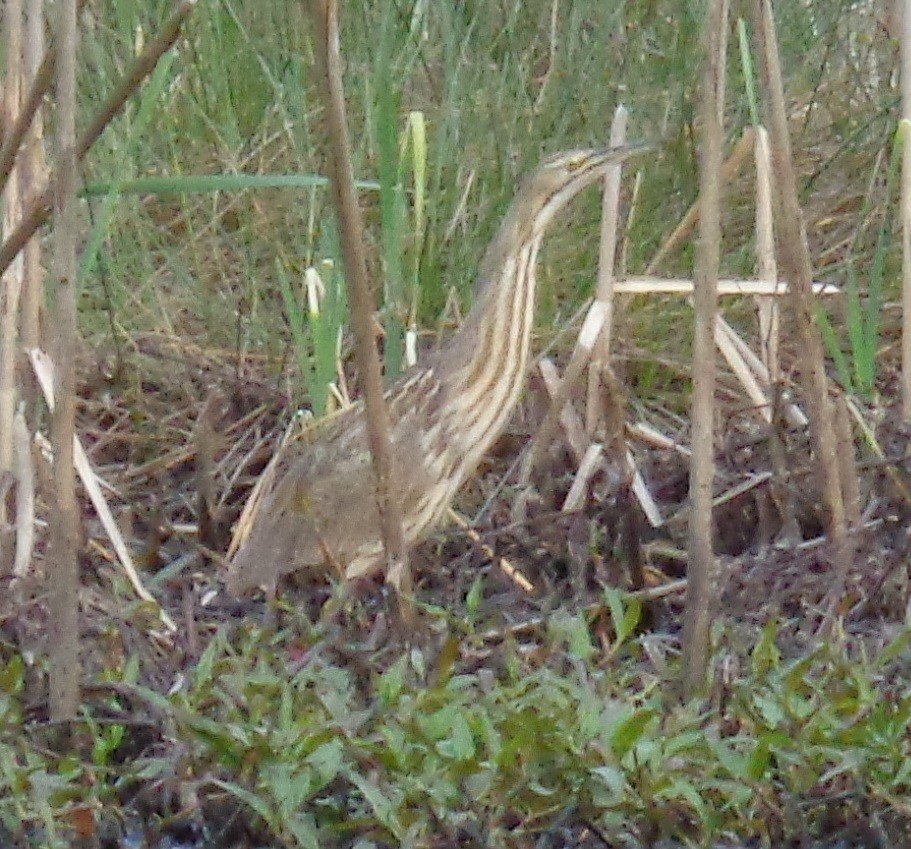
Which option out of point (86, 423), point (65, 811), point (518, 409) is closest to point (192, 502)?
point (86, 423)

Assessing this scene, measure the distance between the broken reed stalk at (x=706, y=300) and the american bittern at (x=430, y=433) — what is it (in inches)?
33.7

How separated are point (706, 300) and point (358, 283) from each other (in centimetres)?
44

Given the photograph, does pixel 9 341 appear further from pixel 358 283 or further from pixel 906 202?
pixel 906 202

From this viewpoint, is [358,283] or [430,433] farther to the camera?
[430,433]

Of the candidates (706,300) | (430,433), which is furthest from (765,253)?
(706,300)

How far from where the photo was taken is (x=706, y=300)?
2.50 m

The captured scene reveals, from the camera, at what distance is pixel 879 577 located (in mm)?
3166

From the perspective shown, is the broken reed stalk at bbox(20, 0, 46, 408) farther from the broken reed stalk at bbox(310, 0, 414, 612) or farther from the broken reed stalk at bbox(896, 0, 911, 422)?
the broken reed stalk at bbox(896, 0, 911, 422)

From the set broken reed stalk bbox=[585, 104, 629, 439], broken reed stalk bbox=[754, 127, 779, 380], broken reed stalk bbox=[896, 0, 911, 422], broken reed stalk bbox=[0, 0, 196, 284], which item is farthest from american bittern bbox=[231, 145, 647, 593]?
broken reed stalk bbox=[0, 0, 196, 284]

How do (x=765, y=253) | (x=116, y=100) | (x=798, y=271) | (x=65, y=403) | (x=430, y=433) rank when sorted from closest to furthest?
(x=116, y=100) → (x=65, y=403) → (x=798, y=271) → (x=430, y=433) → (x=765, y=253)

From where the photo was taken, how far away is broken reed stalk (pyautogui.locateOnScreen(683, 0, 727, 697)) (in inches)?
97.2

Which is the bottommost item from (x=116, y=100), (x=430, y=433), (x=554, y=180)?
(x=430, y=433)

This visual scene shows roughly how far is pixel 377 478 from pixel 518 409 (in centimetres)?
158

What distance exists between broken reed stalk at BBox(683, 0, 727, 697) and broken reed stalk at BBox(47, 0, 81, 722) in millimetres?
766
